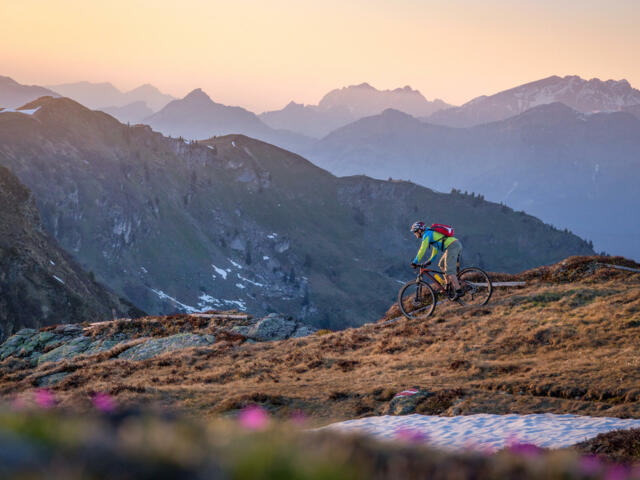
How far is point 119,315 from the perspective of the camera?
375 ft

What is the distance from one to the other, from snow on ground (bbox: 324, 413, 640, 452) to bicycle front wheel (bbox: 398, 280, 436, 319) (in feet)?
39.2

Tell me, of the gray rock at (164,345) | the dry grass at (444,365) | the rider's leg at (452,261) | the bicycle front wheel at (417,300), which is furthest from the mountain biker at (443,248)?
the gray rock at (164,345)

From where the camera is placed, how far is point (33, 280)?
98562 mm

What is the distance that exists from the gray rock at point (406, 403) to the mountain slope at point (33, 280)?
87.7 meters

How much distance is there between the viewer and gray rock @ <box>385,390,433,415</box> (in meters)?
14.6

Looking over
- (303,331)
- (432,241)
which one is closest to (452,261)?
(432,241)

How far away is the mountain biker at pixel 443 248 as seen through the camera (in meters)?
22.2

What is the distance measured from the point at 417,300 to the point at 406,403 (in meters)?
12.4

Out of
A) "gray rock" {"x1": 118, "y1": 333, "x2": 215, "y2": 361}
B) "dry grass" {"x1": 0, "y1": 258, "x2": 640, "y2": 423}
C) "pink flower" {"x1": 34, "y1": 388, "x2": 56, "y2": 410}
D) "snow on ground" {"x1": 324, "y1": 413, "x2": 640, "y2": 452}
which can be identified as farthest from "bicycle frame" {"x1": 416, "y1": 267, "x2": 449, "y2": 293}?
"pink flower" {"x1": 34, "y1": 388, "x2": 56, "y2": 410}

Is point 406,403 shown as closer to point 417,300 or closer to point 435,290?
point 435,290

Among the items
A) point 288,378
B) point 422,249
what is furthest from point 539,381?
point 288,378

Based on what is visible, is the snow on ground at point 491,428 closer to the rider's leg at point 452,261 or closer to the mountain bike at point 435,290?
the mountain bike at point 435,290

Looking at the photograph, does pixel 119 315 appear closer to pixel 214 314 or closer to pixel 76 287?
pixel 76 287

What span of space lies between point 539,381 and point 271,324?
62.3 feet
